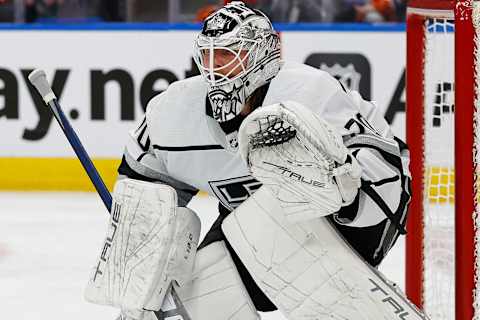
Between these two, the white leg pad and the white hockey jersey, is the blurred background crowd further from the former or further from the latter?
the white leg pad

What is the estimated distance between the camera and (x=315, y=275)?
190 centimetres

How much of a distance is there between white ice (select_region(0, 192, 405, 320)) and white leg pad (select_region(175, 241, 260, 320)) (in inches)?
40.1

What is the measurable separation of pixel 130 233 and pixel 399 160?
1.51ft

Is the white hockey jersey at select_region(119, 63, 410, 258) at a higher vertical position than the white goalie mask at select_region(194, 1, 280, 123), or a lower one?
lower

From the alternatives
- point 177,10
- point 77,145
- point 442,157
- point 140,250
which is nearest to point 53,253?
point 442,157

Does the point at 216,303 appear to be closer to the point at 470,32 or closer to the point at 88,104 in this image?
the point at 470,32

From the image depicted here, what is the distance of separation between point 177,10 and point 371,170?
3.68m

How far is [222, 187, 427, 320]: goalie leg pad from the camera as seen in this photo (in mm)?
1903

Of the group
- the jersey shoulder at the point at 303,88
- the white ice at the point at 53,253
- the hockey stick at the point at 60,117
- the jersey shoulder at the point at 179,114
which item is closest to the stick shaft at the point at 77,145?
the hockey stick at the point at 60,117

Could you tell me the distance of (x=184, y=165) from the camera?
2156mm

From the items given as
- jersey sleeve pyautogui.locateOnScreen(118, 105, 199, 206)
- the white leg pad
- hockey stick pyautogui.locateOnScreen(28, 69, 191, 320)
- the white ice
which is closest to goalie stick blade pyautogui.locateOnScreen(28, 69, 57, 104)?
hockey stick pyautogui.locateOnScreen(28, 69, 191, 320)

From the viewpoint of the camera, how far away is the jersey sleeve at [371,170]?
75.5 inches

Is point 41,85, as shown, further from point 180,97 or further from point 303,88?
point 303,88

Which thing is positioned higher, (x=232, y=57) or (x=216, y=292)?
(x=232, y=57)
